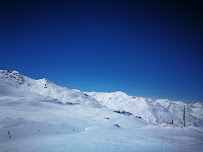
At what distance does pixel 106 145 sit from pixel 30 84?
536 feet

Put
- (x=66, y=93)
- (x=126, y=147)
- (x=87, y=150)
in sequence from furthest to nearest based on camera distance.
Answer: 1. (x=66, y=93)
2. (x=126, y=147)
3. (x=87, y=150)

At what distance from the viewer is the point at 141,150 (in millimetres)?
7414

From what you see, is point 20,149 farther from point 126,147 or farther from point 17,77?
point 17,77

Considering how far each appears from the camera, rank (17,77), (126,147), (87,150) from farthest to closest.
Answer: (17,77) < (126,147) < (87,150)

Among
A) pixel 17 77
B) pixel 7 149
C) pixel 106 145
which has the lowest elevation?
pixel 7 149

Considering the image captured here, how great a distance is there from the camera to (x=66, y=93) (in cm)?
13412

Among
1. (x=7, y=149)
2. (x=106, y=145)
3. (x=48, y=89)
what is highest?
(x=48, y=89)

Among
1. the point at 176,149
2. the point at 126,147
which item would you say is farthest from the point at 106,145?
the point at 176,149

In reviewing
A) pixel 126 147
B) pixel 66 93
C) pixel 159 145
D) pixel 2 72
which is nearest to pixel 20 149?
pixel 126 147

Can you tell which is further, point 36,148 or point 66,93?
point 66,93

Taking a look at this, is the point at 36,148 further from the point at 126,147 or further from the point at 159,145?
the point at 159,145

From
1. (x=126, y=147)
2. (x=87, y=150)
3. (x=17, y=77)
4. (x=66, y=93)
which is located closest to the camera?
(x=87, y=150)

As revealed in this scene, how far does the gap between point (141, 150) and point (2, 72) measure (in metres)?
176

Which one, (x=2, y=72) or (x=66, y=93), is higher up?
(x=2, y=72)
